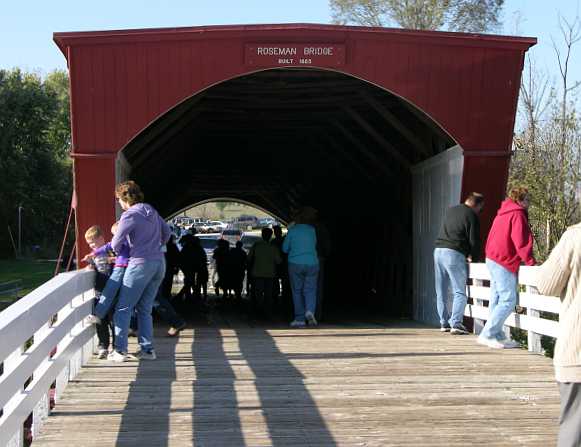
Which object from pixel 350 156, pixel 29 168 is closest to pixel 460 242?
pixel 350 156

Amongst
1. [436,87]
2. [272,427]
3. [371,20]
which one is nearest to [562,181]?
[436,87]

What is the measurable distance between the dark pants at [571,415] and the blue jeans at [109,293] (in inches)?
164

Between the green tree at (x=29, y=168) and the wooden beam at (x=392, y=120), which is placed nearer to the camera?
the wooden beam at (x=392, y=120)

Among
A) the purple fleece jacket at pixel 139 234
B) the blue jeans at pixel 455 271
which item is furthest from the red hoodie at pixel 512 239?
the purple fleece jacket at pixel 139 234

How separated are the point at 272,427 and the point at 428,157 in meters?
7.75

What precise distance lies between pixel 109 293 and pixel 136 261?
14.8 inches

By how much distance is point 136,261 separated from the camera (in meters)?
6.89

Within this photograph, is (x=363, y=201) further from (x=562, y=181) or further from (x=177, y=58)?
(x=177, y=58)

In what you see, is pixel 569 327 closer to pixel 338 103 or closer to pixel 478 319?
pixel 478 319

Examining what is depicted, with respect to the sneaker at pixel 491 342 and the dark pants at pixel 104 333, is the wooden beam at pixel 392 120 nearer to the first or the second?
the sneaker at pixel 491 342

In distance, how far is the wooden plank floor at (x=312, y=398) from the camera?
16.2 ft

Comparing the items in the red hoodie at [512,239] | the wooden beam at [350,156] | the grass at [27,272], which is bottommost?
the grass at [27,272]

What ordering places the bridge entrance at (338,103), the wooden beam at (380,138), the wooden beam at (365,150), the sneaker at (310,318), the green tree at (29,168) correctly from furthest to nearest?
the green tree at (29,168)
the wooden beam at (365,150)
the wooden beam at (380,138)
the sneaker at (310,318)
the bridge entrance at (338,103)

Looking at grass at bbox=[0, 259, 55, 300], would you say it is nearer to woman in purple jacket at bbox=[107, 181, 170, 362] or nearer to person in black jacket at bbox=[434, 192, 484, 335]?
person in black jacket at bbox=[434, 192, 484, 335]
